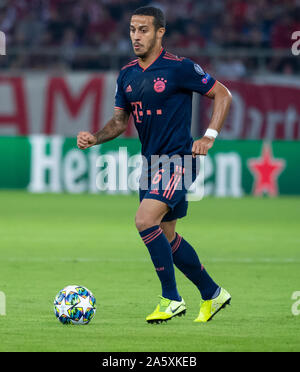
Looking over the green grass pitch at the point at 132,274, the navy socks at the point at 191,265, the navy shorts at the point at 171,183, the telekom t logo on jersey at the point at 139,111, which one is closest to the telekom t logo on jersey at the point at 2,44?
the green grass pitch at the point at 132,274

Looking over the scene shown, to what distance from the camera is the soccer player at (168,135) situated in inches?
265

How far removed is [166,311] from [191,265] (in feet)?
1.37

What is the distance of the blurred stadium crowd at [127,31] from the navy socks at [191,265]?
1430cm

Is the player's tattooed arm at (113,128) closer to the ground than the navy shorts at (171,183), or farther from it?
farther from it

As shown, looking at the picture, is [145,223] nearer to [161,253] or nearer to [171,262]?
[161,253]

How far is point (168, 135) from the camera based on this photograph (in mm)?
6848

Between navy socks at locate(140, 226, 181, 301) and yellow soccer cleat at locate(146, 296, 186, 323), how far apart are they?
0.05 meters

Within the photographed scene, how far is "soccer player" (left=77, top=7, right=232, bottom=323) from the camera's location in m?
6.73

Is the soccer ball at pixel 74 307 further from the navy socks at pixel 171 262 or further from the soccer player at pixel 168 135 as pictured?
the navy socks at pixel 171 262

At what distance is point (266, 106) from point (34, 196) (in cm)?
592

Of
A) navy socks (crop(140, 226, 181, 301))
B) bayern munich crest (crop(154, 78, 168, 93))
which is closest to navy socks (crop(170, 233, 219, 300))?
navy socks (crop(140, 226, 181, 301))

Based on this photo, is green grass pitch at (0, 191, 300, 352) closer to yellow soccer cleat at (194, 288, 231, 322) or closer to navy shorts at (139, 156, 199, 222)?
yellow soccer cleat at (194, 288, 231, 322)

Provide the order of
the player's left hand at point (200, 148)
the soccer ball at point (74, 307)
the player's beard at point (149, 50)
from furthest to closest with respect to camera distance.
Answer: the player's beard at point (149, 50), the soccer ball at point (74, 307), the player's left hand at point (200, 148)

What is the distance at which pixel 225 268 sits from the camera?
395 inches
